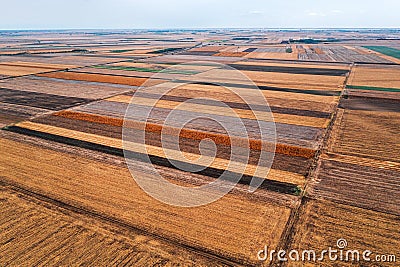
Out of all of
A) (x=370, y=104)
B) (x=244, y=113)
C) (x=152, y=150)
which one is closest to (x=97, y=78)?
(x=244, y=113)

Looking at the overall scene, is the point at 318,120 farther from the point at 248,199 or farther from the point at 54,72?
the point at 54,72

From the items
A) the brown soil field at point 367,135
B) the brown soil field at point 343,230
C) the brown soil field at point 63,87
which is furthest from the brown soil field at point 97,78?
the brown soil field at point 343,230

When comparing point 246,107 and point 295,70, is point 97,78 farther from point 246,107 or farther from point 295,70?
point 295,70

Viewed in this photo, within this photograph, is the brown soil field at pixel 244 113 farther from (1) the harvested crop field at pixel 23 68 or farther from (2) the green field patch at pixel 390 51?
(2) the green field patch at pixel 390 51

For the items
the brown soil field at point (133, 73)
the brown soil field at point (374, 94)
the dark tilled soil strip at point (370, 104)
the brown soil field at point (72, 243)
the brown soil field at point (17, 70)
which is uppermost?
the brown soil field at point (17, 70)

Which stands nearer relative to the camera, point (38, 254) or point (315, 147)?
point (38, 254)

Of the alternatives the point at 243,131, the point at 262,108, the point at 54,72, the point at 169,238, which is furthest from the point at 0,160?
the point at 54,72
